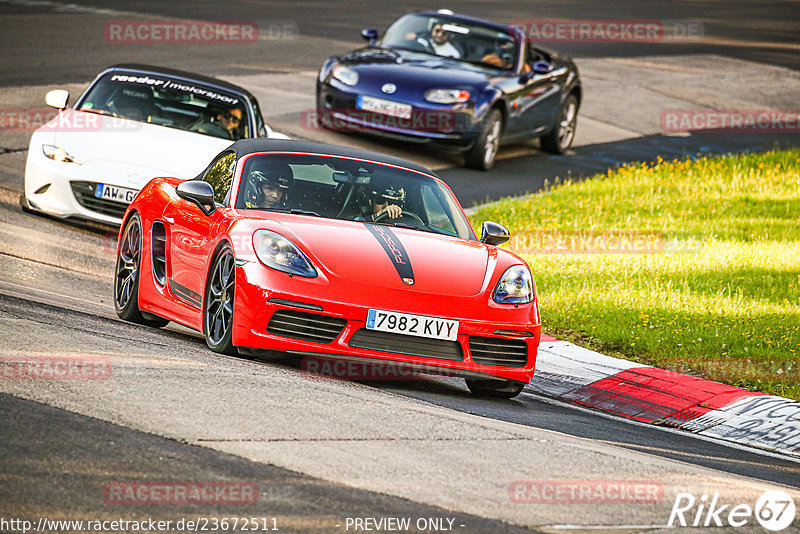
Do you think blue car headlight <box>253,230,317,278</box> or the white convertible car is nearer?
blue car headlight <box>253,230,317,278</box>

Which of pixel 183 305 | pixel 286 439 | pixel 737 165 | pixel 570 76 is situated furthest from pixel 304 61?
pixel 286 439

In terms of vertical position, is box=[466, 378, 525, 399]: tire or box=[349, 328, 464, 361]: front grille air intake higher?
box=[349, 328, 464, 361]: front grille air intake

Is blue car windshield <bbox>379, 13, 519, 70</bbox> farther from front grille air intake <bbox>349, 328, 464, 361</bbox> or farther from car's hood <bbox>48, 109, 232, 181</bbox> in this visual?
front grille air intake <bbox>349, 328, 464, 361</bbox>

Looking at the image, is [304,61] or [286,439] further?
[304,61]

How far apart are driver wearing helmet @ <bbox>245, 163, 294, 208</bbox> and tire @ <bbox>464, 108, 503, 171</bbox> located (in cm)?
920

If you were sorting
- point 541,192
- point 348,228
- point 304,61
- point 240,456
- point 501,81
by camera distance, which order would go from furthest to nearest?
1. point 304,61
2. point 501,81
3. point 541,192
4. point 348,228
5. point 240,456

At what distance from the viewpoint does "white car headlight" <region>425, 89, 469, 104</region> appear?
16.8 metres

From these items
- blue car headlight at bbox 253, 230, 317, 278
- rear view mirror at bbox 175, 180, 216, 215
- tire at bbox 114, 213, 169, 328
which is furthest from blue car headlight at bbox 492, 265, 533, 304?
tire at bbox 114, 213, 169, 328

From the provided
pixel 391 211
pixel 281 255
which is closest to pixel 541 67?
pixel 391 211

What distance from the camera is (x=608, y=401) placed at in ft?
27.8

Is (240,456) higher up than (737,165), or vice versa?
(240,456)

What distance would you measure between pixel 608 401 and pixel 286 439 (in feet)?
11.9

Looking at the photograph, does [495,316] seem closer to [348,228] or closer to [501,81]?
[348,228]

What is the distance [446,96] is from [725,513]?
40.0ft
